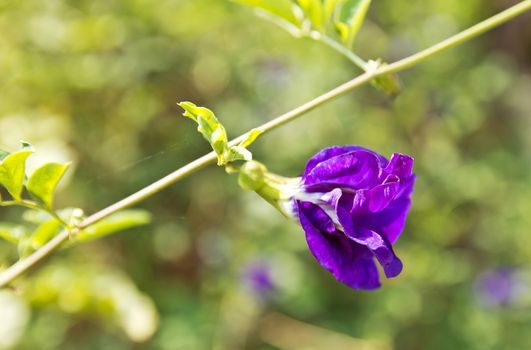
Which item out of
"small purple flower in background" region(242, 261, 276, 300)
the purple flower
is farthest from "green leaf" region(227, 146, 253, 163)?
"small purple flower in background" region(242, 261, 276, 300)

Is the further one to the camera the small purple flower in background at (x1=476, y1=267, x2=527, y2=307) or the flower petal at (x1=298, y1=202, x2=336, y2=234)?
the small purple flower in background at (x1=476, y1=267, x2=527, y2=307)

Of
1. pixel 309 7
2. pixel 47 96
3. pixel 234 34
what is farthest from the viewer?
pixel 234 34

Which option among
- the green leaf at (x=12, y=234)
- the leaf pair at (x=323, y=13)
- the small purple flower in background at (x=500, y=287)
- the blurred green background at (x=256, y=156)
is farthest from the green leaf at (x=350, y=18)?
the small purple flower in background at (x=500, y=287)

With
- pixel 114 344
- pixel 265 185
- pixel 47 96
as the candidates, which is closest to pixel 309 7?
pixel 265 185

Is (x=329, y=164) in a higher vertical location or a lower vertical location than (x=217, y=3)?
lower

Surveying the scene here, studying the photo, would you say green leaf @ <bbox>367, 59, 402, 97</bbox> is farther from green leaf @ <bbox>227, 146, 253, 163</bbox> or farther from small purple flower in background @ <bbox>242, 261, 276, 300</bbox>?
small purple flower in background @ <bbox>242, 261, 276, 300</bbox>

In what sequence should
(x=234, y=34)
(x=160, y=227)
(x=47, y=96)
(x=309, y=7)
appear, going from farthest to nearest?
(x=234, y=34), (x=160, y=227), (x=47, y=96), (x=309, y=7)

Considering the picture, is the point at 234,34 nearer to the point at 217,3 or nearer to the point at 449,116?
the point at 217,3
